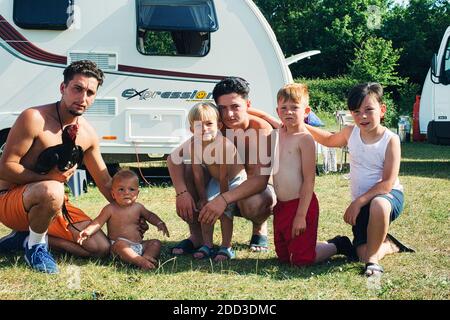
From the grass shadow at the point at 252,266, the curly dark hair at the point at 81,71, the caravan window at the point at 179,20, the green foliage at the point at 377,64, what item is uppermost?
the green foliage at the point at 377,64

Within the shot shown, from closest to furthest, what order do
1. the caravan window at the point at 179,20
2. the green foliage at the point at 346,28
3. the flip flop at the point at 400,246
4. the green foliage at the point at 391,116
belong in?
the flip flop at the point at 400,246, the caravan window at the point at 179,20, the green foliage at the point at 391,116, the green foliage at the point at 346,28

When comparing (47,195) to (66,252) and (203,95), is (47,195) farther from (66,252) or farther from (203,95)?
(203,95)

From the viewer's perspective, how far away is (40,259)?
3717 millimetres

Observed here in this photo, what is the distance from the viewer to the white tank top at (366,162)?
155 inches

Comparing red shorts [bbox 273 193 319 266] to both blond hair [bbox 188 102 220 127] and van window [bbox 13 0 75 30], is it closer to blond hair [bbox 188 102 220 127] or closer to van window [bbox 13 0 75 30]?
blond hair [bbox 188 102 220 127]

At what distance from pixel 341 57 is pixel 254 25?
3039cm

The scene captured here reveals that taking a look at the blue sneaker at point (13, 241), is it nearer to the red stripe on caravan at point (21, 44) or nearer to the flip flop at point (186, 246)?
the flip flop at point (186, 246)

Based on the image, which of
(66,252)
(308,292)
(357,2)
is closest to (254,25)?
(66,252)

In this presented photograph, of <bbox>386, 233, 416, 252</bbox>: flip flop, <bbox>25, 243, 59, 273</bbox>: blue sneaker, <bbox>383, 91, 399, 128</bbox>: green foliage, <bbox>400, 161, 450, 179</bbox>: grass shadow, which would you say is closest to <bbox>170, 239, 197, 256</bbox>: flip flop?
<bbox>25, 243, 59, 273</bbox>: blue sneaker

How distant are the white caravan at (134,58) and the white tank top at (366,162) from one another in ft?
11.6

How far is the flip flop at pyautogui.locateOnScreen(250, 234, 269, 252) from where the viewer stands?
4.37 m

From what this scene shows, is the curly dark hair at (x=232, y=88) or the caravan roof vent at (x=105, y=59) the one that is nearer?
the curly dark hair at (x=232, y=88)

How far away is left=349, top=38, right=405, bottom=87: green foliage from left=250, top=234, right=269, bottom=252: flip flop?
25324mm

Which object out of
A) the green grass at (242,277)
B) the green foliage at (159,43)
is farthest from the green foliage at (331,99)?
the green grass at (242,277)
